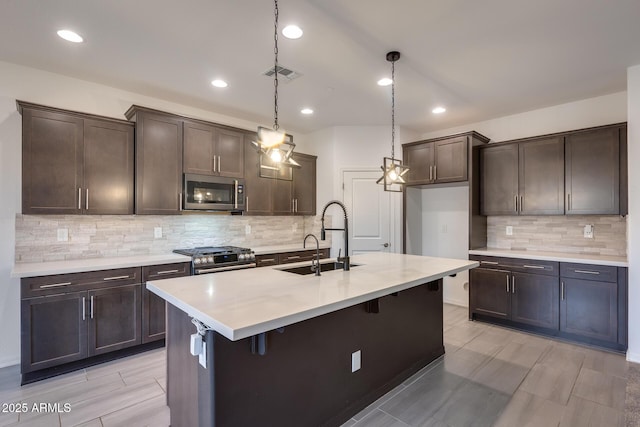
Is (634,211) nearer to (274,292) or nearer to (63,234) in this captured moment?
(274,292)

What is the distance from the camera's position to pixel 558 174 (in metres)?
3.80

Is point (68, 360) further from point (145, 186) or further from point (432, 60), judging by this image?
point (432, 60)

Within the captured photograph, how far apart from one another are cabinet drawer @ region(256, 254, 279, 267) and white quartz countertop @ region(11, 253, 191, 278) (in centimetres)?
93

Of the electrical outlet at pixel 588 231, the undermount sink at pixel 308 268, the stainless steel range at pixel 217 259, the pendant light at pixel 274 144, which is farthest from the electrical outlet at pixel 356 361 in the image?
the electrical outlet at pixel 588 231

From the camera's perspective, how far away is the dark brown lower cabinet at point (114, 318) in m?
2.88

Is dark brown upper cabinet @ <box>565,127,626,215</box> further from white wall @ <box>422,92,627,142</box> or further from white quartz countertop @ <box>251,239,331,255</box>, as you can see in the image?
white quartz countertop @ <box>251,239,331,255</box>

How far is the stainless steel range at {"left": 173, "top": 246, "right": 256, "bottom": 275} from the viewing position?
3.43m

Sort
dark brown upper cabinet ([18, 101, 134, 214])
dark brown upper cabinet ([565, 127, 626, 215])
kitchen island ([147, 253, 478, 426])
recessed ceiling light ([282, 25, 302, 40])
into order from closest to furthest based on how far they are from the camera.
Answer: kitchen island ([147, 253, 478, 426])
recessed ceiling light ([282, 25, 302, 40])
dark brown upper cabinet ([18, 101, 134, 214])
dark brown upper cabinet ([565, 127, 626, 215])

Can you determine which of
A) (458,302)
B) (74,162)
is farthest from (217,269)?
(458,302)

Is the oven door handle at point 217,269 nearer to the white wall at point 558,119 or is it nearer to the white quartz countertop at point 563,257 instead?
the white quartz countertop at point 563,257

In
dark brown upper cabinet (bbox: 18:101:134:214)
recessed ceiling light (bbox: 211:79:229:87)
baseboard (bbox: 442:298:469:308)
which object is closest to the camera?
dark brown upper cabinet (bbox: 18:101:134:214)

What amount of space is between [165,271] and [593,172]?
4.82 meters

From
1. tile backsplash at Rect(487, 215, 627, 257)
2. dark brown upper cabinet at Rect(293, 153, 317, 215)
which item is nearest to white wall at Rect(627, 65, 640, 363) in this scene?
tile backsplash at Rect(487, 215, 627, 257)

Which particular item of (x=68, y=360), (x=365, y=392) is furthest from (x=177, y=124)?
(x=365, y=392)
